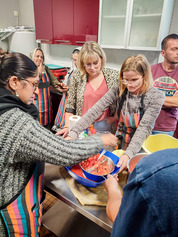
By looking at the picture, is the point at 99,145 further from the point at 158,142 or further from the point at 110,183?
the point at 158,142

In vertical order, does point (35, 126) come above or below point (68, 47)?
below

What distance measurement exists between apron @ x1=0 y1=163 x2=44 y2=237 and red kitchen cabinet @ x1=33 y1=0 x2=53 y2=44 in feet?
9.14

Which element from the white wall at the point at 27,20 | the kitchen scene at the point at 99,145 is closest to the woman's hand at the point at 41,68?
the kitchen scene at the point at 99,145

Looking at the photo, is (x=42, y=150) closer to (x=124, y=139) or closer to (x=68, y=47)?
(x=124, y=139)

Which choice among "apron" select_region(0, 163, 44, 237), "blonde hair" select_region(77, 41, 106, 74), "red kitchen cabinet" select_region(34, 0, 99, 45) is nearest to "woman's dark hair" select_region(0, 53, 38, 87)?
"apron" select_region(0, 163, 44, 237)

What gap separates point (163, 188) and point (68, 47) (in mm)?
3452

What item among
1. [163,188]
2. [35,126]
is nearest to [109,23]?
[35,126]

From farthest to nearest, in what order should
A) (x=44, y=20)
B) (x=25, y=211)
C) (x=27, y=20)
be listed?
(x=27, y=20) → (x=44, y=20) → (x=25, y=211)

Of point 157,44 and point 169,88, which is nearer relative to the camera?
point 169,88

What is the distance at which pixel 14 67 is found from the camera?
826mm

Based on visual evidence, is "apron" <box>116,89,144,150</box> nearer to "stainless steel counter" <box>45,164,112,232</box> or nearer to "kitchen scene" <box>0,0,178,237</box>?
"kitchen scene" <box>0,0,178,237</box>

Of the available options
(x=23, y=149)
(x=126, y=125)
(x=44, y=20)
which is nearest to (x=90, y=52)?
(x=126, y=125)

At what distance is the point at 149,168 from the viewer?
28cm

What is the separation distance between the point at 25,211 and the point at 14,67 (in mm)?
692
